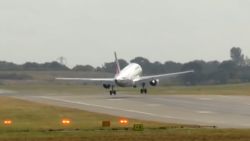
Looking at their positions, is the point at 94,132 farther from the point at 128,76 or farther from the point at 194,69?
the point at 194,69

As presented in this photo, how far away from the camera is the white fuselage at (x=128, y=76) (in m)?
98.6

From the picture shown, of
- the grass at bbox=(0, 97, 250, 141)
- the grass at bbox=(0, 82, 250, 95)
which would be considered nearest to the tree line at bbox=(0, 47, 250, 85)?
the grass at bbox=(0, 82, 250, 95)

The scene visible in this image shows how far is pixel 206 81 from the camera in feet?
547

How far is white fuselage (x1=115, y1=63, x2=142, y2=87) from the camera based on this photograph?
98625 mm

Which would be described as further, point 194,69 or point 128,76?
point 194,69

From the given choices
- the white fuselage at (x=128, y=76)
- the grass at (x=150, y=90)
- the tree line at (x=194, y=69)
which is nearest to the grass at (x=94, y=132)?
the white fuselage at (x=128, y=76)

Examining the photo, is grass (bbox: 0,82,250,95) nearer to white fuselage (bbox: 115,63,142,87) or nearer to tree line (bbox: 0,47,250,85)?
white fuselage (bbox: 115,63,142,87)

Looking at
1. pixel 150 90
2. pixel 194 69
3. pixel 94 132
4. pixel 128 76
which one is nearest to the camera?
pixel 94 132

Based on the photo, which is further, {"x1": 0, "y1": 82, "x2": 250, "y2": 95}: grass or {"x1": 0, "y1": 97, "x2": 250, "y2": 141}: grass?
{"x1": 0, "y1": 82, "x2": 250, "y2": 95}: grass

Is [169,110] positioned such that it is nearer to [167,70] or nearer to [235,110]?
[235,110]

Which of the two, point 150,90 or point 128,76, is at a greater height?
point 128,76

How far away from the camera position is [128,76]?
101 meters

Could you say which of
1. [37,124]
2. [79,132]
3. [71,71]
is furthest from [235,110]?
[71,71]

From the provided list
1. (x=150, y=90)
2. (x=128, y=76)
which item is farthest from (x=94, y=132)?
(x=150, y=90)
